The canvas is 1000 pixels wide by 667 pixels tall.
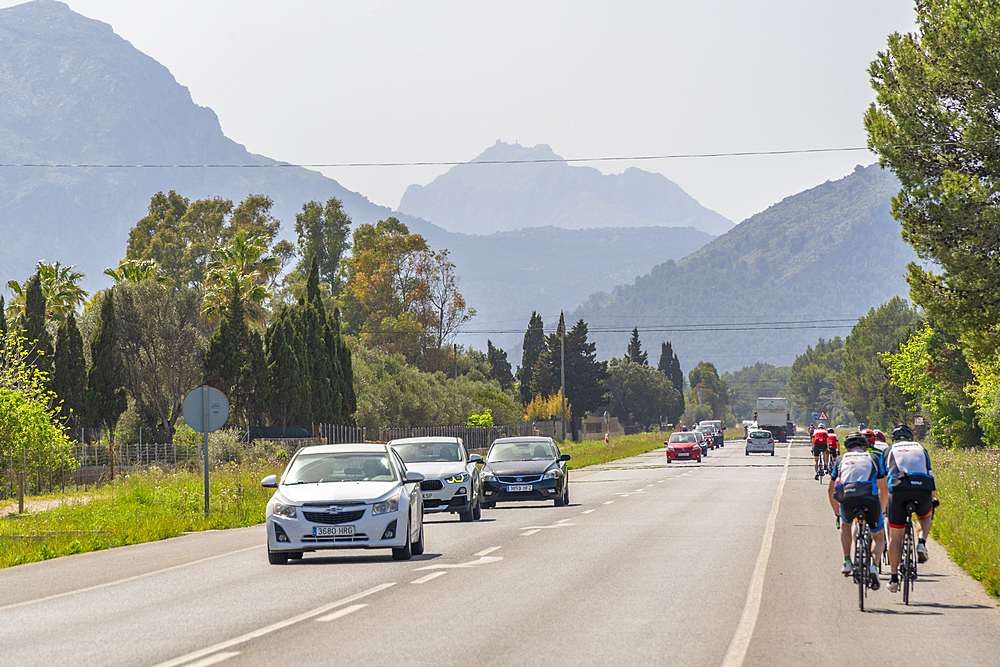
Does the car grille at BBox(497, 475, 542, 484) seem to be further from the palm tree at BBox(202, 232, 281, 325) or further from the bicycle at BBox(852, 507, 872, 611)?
the palm tree at BBox(202, 232, 281, 325)

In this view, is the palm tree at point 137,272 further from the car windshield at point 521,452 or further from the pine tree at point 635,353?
the pine tree at point 635,353

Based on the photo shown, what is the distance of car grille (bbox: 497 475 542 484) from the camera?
2745 centimetres

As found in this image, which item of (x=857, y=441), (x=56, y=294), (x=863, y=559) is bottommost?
(x=863, y=559)

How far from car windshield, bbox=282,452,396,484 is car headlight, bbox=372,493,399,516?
84 cm

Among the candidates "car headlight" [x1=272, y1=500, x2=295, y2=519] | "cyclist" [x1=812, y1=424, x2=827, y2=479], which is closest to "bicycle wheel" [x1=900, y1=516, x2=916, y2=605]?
"car headlight" [x1=272, y1=500, x2=295, y2=519]

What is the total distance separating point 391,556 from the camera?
54.3ft

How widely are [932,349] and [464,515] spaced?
2309 inches

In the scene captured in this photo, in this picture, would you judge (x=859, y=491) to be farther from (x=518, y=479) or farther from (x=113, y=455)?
(x=113, y=455)

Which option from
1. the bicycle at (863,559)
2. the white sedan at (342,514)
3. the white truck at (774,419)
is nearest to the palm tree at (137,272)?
the white sedan at (342,514)

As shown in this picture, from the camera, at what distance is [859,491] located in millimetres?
11516

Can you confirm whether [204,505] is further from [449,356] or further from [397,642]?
[449,356]

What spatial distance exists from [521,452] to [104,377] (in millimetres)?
22006

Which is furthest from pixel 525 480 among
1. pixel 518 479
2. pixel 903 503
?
pixel 903 503

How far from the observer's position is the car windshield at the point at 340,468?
53.8ft
